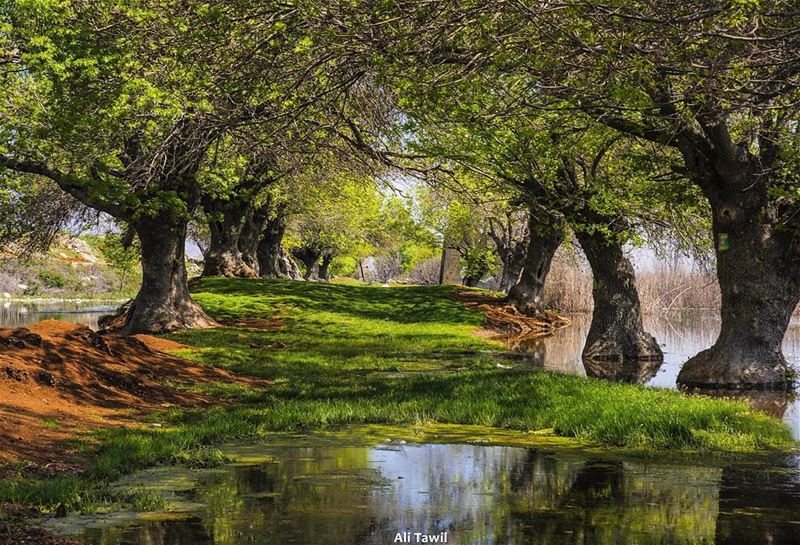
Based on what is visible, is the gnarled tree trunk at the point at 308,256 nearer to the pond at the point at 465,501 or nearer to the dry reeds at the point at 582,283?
the dry reeds at the point at 582,283

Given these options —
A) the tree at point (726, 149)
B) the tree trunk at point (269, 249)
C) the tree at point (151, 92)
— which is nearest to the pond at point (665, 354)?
the tree at point (726, 149)

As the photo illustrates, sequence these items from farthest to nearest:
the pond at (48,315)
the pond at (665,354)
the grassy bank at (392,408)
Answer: the pond at (48,315) → the pond at (665,354) → the grassy bank at (392,408)

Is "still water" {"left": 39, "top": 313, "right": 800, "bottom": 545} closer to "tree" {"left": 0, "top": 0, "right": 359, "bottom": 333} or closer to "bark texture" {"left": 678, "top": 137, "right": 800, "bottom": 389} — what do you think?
"tree" {"left": 0, "top": 0, "right": 359, "bottom": 333}

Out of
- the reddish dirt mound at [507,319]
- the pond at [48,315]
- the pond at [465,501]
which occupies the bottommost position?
the pond at [48,315]

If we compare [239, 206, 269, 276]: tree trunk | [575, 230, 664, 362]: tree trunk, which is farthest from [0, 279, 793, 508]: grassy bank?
[239, 206, 269, 276]: tree trunk

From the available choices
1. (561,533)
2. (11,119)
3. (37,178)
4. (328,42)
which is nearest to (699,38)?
(328,42)

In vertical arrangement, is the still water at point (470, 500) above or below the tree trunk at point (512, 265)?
below

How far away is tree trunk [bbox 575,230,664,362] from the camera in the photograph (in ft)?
77.0

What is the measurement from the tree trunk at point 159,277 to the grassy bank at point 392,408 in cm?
180

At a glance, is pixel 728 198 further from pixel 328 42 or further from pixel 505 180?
pixel 328 42

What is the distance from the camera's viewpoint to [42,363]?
12438 mm

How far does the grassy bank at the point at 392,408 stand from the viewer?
9.14 meters

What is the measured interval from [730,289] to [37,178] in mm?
22936

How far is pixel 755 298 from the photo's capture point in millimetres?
17297
